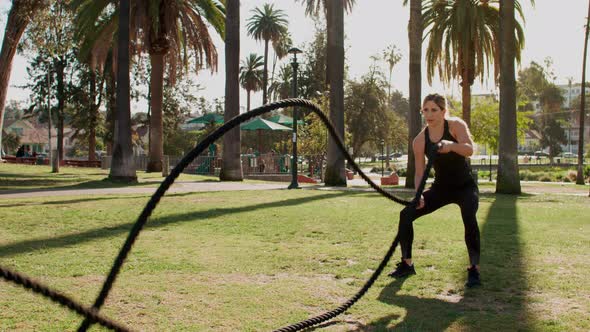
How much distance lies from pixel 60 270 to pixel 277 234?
3393mm

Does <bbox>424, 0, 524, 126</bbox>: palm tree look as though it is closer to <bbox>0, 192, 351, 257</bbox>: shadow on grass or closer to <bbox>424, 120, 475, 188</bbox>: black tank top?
<bbox>0, 192, 351, 257</bbox>: shadow on grass

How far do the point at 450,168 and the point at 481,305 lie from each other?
1297mm

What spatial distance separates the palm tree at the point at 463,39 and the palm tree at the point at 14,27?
16914 mm

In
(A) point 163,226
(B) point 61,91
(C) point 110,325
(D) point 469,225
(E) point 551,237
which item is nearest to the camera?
(C) point 110,325

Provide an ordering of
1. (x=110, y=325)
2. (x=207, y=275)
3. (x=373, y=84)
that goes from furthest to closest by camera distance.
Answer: (x=373, y=84), (x=207, y=275), (x=110, y=325)

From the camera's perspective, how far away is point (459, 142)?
5379 mm

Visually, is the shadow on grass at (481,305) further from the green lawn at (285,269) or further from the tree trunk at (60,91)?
the tree trunk at (60,91)

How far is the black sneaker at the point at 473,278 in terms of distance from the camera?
5449 mm

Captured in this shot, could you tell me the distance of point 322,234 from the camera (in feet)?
28.9

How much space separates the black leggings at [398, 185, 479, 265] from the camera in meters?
5.51

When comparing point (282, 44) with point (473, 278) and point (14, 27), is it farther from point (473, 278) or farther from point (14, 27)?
point (473, 278)

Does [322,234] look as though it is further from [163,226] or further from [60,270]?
Answer: [60,270]

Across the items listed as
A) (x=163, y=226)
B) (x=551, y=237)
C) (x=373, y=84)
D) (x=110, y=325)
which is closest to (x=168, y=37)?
(x=163, y=226)

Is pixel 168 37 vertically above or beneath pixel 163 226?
above
